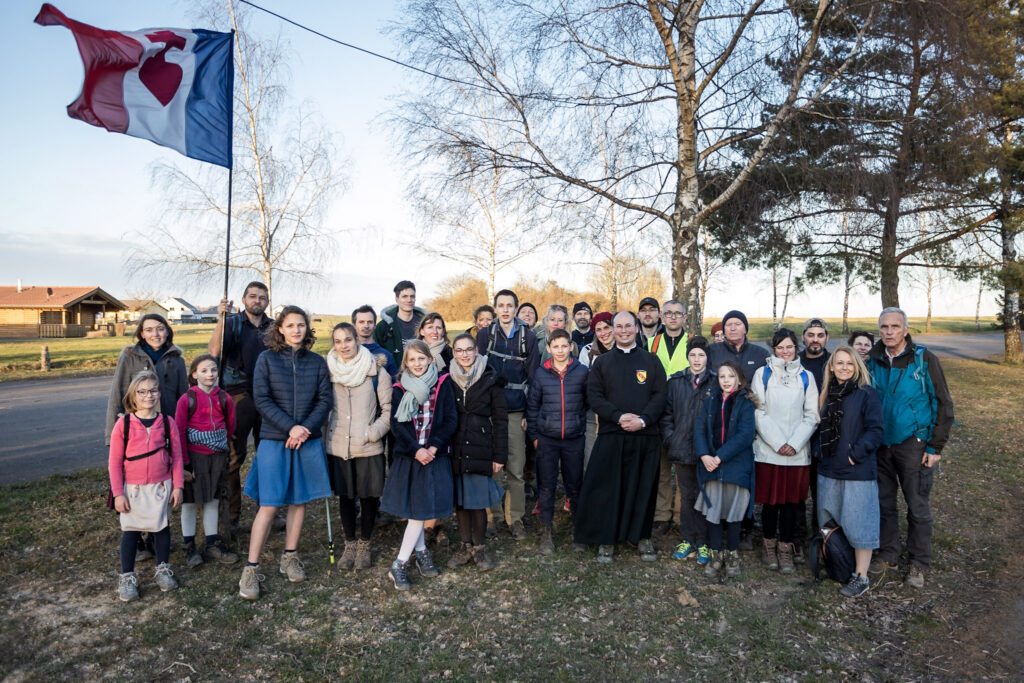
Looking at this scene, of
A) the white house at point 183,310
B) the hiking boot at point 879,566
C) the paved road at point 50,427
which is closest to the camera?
the hiking boot at point 879,566

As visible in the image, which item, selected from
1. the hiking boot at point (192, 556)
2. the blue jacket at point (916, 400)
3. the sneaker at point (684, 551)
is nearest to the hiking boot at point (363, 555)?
the hiking boot at point (192, 556)

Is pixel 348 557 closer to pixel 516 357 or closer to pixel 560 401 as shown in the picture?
pixel 560 401

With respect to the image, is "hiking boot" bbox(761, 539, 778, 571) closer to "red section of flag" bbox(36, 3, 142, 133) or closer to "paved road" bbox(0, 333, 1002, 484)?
"red section of flag" bbox(36, 3, 142, 133)

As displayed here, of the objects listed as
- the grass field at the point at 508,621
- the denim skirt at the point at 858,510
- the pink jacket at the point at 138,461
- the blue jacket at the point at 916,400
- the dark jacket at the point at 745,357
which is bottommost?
the grass field at the point at 508,621

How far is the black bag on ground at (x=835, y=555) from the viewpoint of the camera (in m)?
4.80

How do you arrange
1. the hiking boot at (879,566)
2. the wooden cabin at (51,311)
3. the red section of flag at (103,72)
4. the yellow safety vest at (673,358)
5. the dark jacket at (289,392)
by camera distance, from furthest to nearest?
the wooden cabin at (51,311), the yellow safety vest at (673,358), the red section of flag at (103,72), the hiking boot at (879,566), the dark jacket at (289,392)

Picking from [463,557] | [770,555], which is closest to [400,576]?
→ [463,557]

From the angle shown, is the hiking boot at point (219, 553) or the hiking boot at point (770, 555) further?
the hiking boot at point (770, 555)

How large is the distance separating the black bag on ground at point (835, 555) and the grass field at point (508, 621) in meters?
0.12

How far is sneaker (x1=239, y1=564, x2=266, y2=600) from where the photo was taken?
4.45 meters

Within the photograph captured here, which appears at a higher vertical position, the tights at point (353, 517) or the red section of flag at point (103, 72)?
the red section of flag at point (103, 72)

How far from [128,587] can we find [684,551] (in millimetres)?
4486

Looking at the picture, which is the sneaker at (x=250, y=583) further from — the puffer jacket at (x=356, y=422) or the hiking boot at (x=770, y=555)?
the hiking boot at (x=770, y=555)

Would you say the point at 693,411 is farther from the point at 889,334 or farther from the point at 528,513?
the point at 528,513
